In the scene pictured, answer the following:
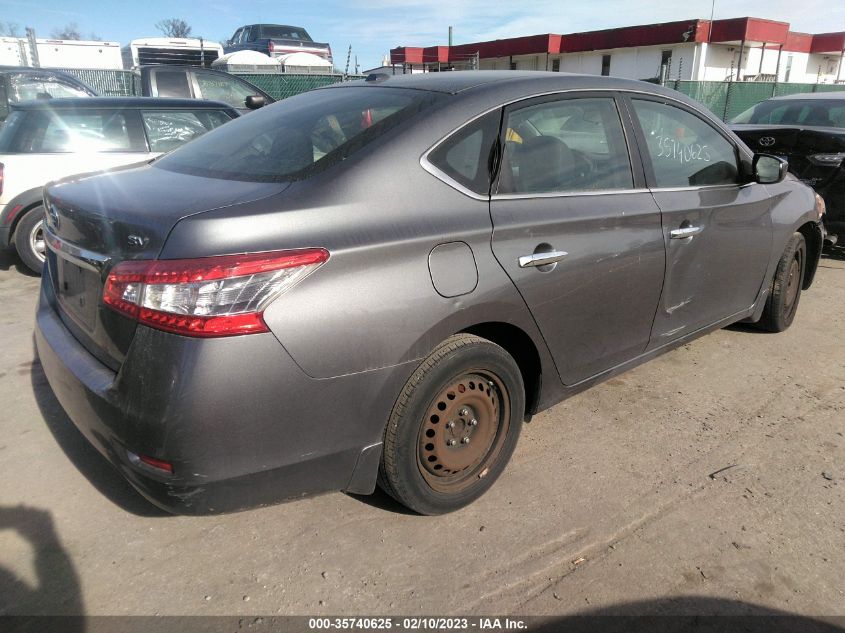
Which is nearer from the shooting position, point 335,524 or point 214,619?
point 214,619

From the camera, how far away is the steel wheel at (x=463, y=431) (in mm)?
2447

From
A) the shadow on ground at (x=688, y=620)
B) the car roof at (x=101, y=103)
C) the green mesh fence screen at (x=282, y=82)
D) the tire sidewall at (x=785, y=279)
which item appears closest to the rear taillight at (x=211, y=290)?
the shadow on ground at (x=688, y=620)

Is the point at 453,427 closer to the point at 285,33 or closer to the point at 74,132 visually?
the point at 74,132

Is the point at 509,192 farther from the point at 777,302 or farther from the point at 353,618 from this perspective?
the point at 777,302

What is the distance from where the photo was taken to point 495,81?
2711mm

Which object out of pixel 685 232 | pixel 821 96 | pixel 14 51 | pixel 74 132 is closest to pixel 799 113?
pixel 821 96

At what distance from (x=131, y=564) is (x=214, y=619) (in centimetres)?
45

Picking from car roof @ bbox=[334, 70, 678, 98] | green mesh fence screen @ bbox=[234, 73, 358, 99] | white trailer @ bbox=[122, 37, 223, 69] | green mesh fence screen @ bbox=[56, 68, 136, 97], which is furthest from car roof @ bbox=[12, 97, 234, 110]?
white trailer @ bbox=[122, 37, 223, 69]

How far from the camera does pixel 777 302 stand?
171 inches

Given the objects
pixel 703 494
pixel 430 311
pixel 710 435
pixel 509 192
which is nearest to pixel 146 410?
pixel 430 311

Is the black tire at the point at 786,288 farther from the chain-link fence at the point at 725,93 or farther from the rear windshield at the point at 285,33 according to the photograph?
the rear windshield at the point at 285,33

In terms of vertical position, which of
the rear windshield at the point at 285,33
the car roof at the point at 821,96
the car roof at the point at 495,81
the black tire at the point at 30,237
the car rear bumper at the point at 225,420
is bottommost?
the black tire at the point at 30,237

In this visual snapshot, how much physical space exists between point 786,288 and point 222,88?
29.2ft

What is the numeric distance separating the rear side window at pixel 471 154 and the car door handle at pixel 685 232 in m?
1.16
